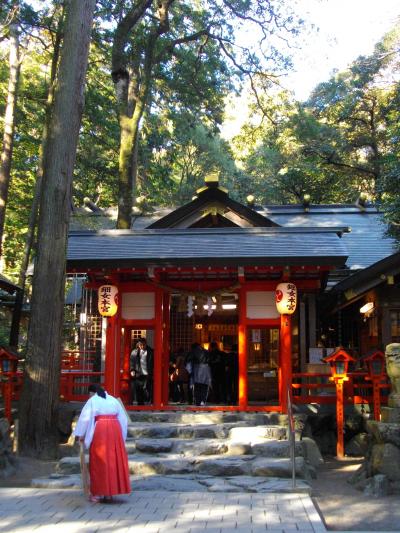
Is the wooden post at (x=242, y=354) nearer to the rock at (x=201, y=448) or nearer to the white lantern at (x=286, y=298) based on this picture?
the white lantern at (x=286, y=298)

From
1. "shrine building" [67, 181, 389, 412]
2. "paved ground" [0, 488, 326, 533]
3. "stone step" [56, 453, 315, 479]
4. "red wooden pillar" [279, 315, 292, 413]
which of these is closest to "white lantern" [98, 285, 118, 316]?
"shrine building" [67, 181, 389, 412]

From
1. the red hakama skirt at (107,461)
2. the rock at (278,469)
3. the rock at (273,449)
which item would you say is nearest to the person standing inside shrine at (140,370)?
the rock at (273,449)

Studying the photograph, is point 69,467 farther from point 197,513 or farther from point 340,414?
point 340,414

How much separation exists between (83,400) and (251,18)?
41.7 feet

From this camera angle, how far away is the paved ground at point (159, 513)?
569 cm

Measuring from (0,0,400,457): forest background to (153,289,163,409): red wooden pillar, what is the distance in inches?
87.0

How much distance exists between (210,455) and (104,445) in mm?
3386

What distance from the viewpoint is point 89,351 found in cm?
1700

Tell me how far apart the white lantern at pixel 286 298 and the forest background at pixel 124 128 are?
2616 mm

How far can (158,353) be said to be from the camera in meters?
12.3

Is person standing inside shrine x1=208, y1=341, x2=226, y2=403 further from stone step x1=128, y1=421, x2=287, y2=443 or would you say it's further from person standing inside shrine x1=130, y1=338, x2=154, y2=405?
stone step x1=128, y1=421, x2=287, y2=443

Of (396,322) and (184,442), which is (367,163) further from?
(184,442)

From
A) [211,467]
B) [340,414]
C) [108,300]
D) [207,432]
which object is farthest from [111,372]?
[340,414]

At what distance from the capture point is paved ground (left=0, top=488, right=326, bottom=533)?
18.7 feet
